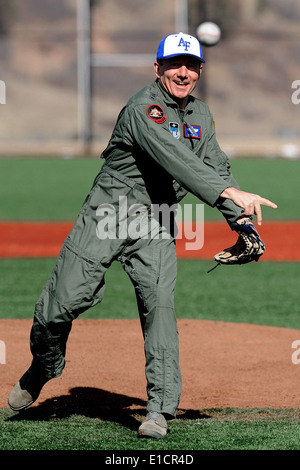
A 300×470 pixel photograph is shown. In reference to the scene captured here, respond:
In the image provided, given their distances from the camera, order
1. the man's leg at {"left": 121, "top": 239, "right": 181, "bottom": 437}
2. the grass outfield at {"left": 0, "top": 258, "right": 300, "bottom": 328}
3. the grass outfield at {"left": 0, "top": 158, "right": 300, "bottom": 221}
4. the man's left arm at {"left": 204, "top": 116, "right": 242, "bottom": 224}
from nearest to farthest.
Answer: the man's leg at {"left": 121, "top": 239, "right": 181, "bottom": 437} < the man's left arm at {"left": 204, "top": 116, "right": 242, "bottom": 224} < the grass outfield at {"left": 0, "top": 258, "right": 300, "bottom": 328} < the grass outfield at {"left": 0, "top": 158, "right": 300, "bottom": 221}

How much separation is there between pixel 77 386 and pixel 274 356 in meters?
1.69

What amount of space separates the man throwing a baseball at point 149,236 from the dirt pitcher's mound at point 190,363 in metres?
0.97

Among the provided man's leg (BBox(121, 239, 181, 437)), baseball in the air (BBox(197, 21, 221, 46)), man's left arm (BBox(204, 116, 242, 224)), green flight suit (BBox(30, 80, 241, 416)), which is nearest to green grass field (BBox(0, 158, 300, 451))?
man's leg (BBox(121, 239, 181, 437))

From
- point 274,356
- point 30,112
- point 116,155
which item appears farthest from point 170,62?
point 30,112

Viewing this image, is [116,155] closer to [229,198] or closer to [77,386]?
[229,198]

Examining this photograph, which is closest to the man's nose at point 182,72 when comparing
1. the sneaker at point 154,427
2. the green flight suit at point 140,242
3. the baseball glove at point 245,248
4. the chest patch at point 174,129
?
the green flight suit at point 140,242

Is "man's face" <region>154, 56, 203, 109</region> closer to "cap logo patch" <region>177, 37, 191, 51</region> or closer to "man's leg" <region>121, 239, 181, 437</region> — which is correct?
"cap logo patch" <region>177, 37, 191, 51</region>

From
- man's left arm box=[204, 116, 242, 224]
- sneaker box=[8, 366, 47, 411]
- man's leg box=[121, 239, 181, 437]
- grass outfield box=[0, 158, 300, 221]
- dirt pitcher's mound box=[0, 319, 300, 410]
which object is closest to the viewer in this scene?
man's leg box=[121, 239, 181, 437]

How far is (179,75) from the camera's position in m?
4.63

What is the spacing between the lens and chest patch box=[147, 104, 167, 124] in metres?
4.55

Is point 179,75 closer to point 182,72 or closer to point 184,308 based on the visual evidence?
point 182,72

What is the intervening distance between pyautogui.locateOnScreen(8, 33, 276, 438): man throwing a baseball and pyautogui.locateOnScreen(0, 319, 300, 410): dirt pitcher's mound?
0.97 meters
